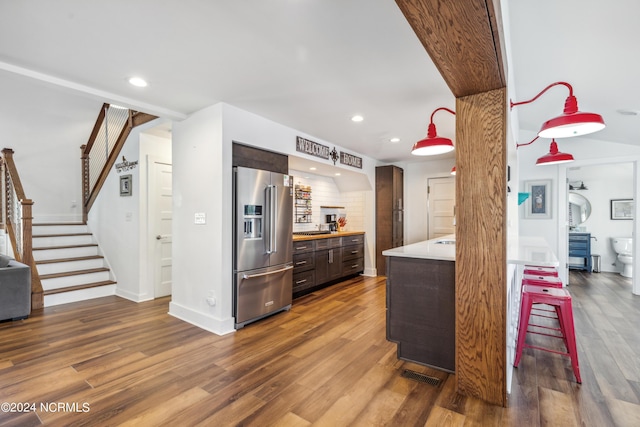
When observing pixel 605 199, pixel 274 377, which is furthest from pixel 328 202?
pixel 605 199

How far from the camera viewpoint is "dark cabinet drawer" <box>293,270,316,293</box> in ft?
14.0

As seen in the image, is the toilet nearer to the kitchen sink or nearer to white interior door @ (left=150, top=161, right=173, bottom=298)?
the kitchen sink

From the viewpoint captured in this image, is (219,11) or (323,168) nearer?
(219,11)

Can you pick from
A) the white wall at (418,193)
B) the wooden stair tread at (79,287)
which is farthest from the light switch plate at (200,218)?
the white wall at (418,193)

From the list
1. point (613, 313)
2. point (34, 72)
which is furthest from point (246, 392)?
point (613, 313)

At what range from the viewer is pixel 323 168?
5043 millimetres

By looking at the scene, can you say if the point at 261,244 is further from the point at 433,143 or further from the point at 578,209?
the point at 578,209

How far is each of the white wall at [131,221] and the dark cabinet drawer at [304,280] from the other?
204cm

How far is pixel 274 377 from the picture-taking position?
7.27ft

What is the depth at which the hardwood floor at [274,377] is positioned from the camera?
5.85 feet

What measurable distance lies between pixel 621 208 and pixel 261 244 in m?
7.26

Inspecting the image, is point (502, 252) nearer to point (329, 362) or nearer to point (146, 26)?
point (329, 362)

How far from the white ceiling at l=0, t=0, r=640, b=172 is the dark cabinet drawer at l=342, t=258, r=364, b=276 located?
8.97ft

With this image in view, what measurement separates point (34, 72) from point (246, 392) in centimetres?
294
